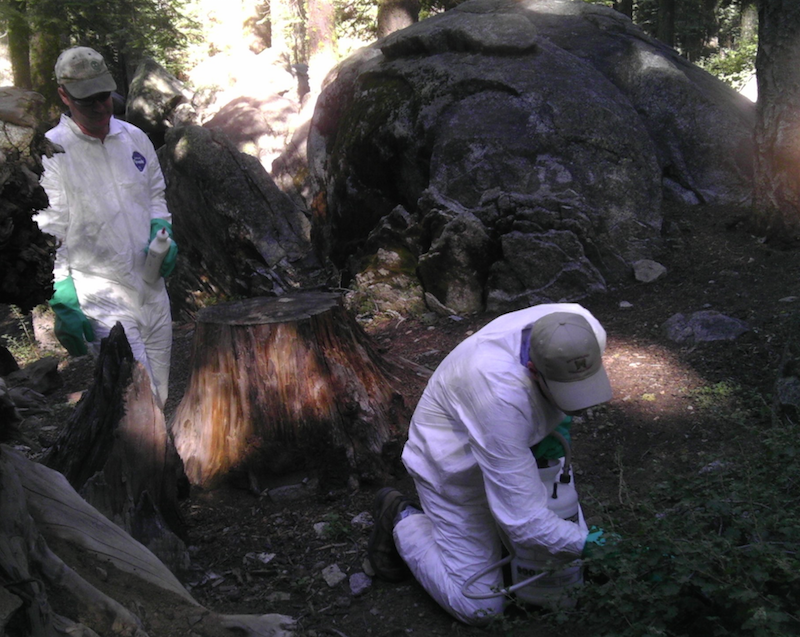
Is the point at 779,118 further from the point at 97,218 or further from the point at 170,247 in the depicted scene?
the point at 97,218

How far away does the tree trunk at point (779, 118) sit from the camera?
18.7 feet

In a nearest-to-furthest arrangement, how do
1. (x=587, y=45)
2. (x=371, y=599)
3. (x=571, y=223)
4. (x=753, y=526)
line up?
(x=753, y=526)
(x=371, y=599)
(x=571, y=223)
(x=587, y=45)

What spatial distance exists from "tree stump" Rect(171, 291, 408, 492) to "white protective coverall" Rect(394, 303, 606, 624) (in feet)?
3.07

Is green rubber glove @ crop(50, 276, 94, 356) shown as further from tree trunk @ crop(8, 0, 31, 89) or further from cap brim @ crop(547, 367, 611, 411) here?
tree trunk @ crop(8, 0, 31, 89)

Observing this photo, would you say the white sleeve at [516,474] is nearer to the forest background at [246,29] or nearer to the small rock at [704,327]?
the small rock at [704,327]

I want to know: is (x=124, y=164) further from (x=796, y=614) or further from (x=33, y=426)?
(x=796, y=614)

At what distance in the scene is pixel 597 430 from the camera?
431 centimetres

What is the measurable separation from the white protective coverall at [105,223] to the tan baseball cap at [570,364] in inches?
103

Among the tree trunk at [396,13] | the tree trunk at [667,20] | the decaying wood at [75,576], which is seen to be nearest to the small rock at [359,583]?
the decaying wood at [75,576]

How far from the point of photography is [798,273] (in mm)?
5445

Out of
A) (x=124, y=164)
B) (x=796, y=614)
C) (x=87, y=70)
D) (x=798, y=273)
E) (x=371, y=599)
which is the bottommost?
(x=371, y=599)

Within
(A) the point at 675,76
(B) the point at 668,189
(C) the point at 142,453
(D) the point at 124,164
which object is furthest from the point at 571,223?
(C) the point at 142,453

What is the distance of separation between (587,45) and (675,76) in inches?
41.7


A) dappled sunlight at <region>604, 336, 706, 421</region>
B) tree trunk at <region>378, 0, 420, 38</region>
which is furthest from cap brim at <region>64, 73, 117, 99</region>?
tree trunk at <region>378, 0, 420, 38</region>
